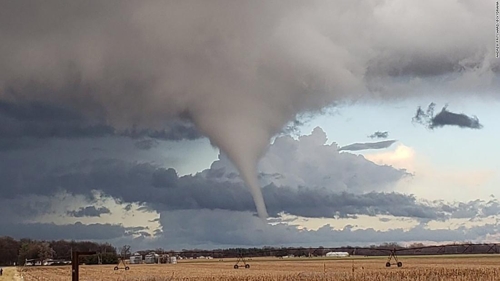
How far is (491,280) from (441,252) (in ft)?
509

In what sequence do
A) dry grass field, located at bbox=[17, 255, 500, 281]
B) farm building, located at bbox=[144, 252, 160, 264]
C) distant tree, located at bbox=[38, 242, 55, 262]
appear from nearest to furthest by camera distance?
dry grass field, located at bbox=[17, 255, 500, 281] → farm building, located at bbox=[144, 252, 160, 264] → distant tree, located at bbox=[38, 242, 55, 262]

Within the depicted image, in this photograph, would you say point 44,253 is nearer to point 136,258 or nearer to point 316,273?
point 136,258

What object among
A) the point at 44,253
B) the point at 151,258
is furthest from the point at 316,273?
the point at 44,253

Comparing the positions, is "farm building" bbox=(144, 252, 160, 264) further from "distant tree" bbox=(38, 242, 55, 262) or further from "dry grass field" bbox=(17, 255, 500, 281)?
"dry grass field" bbox=(17, 255, 500, 281)

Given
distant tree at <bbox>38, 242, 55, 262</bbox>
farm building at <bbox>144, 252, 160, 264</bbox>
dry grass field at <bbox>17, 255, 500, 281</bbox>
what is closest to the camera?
dry grass field at <bbox>17, 255, 500, 281</bbox>

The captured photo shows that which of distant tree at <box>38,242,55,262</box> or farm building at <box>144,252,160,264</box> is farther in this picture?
distant tree at <box>38,242,55,262</box>

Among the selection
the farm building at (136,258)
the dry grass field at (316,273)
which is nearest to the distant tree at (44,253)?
the farm building at (136,258)

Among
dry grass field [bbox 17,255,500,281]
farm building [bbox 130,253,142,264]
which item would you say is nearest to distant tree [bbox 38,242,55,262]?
farm building [bbox 130,253,142,264]

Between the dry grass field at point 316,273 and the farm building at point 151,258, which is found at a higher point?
the farm building at point 151,258

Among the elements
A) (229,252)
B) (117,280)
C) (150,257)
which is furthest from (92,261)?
(117,280)

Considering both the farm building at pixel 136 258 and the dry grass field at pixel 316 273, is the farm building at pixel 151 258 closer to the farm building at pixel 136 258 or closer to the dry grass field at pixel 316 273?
the farm building at pixel 136 258

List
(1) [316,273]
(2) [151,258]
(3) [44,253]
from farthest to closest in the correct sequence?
(3) [44,253], (2) [151,258], (1) [316,273]

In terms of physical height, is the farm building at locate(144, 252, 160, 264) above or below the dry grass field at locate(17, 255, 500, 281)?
above

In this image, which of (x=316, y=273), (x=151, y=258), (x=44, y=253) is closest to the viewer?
(x=316, y=273)
